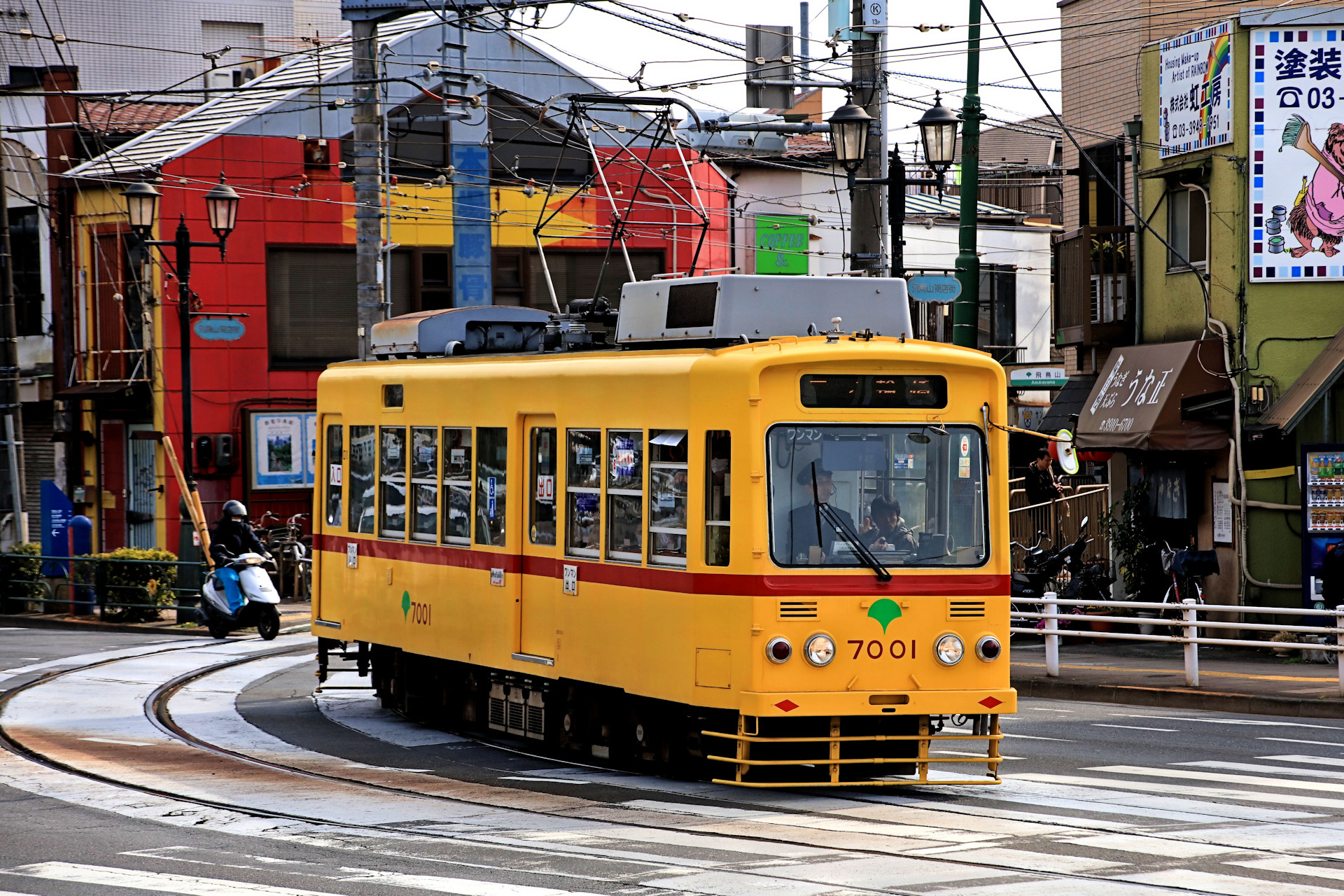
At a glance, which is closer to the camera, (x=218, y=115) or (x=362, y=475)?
(x=362, y=475)

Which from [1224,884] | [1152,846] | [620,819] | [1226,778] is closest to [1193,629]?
[1226,778]

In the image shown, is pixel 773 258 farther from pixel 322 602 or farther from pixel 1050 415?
pixel 322 602

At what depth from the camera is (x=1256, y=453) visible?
21.7 metres

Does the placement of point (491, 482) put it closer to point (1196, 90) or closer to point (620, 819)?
point (620, 819)

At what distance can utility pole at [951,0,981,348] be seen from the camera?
2020 cm

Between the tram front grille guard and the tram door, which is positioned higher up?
the tram door

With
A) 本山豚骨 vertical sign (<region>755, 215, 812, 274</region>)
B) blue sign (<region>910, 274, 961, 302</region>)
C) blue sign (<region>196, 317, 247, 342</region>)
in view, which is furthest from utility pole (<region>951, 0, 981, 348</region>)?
本山豚骨 vertical sign (<region>755, 215, 812, 274</region>)

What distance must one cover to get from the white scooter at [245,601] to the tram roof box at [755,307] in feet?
40.3

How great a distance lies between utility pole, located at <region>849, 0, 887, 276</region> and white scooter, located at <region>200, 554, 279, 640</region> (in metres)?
9.56

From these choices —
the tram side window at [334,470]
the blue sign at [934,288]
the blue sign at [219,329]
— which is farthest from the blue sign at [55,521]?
the blue sign at [934,288]

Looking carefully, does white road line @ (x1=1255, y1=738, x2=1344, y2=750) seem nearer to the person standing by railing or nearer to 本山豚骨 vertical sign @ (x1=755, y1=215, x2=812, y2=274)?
the person standing by railing

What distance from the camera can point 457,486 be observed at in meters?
14.5

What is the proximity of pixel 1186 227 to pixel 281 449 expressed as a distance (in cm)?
1690

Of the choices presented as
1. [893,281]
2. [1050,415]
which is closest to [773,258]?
[1050,415]
